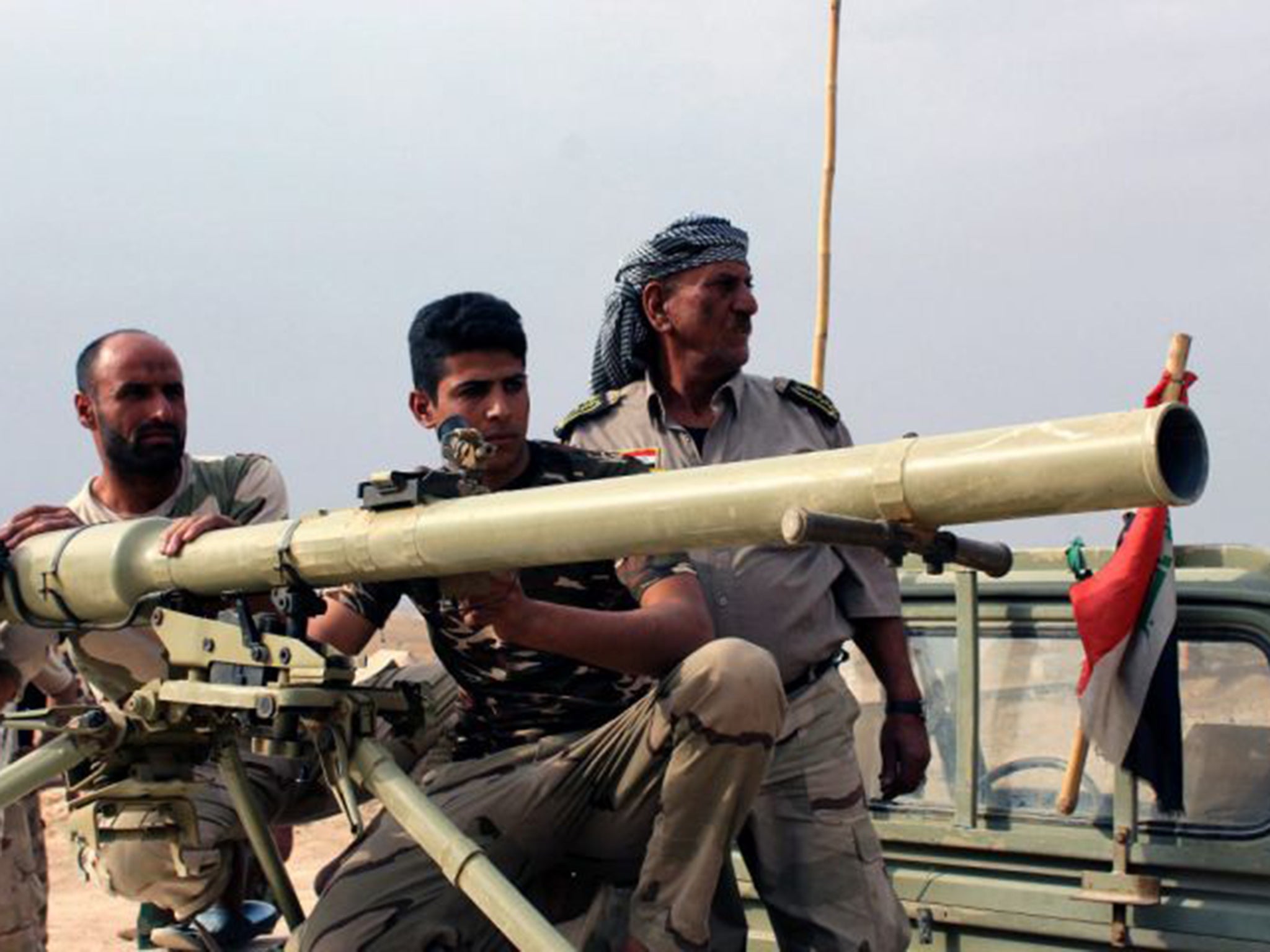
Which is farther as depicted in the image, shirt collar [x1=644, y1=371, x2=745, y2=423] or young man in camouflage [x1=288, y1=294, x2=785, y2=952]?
shirt collar [x1=644, y1=371, x2=745, y2=423]

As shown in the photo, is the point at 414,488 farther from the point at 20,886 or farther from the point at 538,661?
the point at 20,886

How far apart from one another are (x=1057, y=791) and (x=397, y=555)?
2.08 m

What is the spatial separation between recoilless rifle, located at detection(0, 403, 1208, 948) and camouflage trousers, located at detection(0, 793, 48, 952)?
155cm

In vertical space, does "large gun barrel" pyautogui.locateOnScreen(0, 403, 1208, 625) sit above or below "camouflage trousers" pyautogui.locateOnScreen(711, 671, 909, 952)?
above

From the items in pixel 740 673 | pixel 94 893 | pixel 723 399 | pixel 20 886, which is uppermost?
pixel 723 399

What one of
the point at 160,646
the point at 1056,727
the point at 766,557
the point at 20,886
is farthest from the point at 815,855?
the point at 20,886

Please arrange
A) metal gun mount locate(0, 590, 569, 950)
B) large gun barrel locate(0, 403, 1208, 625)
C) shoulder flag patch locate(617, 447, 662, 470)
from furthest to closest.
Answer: shoulder flag patch locate(617, 447, 662, 470), metal gun mount locate(0, 590, 569, 950), large gun barrel locate(0, 403, 1208, 625)

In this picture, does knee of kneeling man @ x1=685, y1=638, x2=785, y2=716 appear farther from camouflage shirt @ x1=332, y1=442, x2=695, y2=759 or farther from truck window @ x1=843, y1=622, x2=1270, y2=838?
truck window @ x1=843, y1=622, x2=1270, y2=838

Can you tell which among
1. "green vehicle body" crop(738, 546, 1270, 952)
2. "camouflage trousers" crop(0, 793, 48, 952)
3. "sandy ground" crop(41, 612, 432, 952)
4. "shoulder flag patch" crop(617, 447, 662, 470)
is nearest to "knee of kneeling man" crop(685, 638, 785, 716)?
"shoulder flag patch" crop(617, 447, 662, 470)

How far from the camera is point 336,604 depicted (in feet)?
13.1

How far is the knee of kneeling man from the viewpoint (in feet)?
11.6

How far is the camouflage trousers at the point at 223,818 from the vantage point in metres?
4.01

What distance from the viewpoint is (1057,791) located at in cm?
480

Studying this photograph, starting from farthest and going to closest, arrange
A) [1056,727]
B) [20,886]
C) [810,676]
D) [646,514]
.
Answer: [20,886], [1056,727], [810,676], [646,514]
